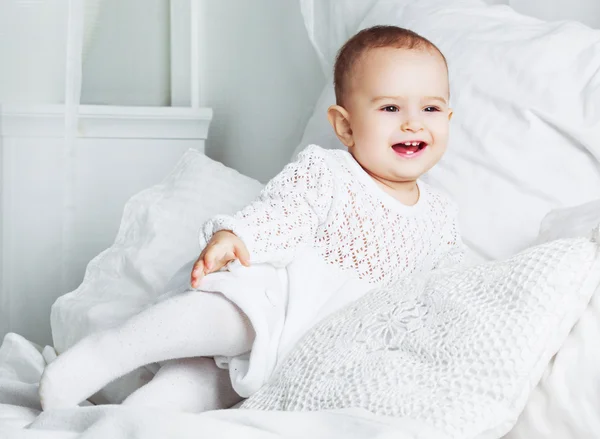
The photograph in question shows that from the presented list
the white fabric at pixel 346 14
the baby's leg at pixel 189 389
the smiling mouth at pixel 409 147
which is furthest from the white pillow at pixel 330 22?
the baby's leg at pixel 189 389

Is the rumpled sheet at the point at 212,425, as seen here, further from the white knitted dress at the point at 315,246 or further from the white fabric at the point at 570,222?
the white fabric at the point at 570,222

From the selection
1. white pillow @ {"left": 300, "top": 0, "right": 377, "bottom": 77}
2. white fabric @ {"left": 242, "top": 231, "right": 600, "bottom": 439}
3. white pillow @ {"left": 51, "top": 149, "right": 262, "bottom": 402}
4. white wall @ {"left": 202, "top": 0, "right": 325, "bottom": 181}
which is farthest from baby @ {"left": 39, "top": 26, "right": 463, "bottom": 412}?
white wall @ {"left": 202, "top": 0, "right": 325, "bottom": 181}

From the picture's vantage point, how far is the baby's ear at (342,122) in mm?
1331

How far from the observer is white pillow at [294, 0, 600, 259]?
130 cm

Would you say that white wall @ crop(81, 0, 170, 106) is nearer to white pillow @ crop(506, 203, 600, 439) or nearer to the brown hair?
the brown hair

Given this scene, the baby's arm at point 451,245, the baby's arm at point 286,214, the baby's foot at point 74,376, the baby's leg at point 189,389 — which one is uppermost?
the baby's arm at point 286,214

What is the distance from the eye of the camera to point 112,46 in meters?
2.02

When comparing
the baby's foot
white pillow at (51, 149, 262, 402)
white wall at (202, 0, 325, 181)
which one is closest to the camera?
the baby's foot

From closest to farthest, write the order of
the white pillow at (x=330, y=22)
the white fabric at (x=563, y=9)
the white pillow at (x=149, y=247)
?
the white pillow at (x=149, y=247) → the white fabric at (x=563, y=9) → the white pillow at (x=330, y=22)

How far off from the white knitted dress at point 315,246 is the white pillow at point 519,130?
0.18 feet

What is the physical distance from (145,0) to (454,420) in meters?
1.54

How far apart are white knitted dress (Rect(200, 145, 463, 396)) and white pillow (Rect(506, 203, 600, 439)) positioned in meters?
0.34

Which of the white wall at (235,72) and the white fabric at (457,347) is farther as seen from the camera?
the white wall at (235,72)

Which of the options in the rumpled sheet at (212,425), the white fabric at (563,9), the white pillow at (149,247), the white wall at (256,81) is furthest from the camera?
the white wall at (256,81)
